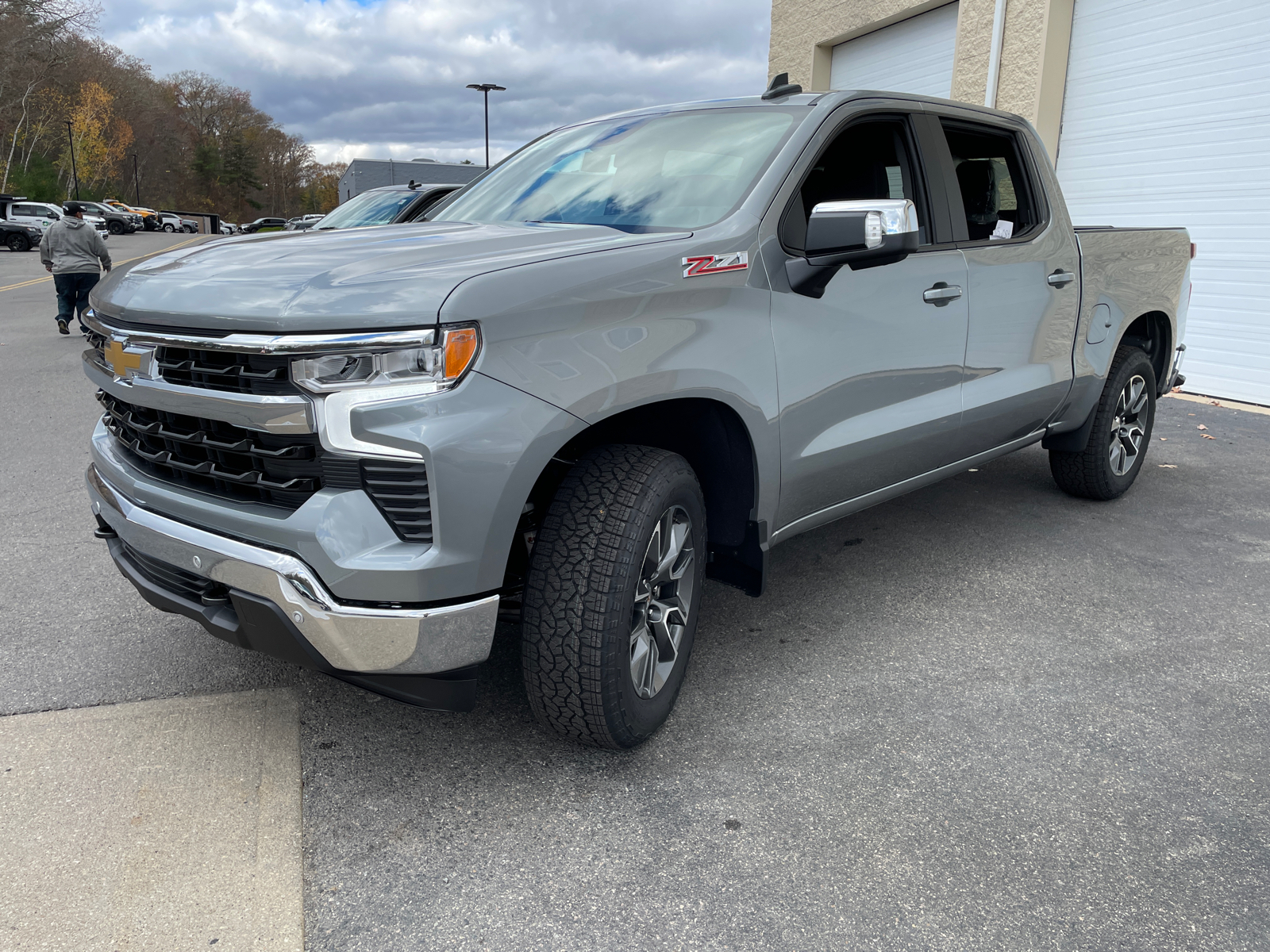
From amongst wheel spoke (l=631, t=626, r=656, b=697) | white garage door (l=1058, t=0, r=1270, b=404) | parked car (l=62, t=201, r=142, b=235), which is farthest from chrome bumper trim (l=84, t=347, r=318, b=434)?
parked car (l=62, t=201, r=142, b=235)

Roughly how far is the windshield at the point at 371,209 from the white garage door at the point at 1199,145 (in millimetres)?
7038

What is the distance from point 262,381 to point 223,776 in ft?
3.65

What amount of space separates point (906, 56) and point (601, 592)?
12.4m

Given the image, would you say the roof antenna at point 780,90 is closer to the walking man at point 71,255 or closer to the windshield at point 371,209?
the windshield at point 371,209

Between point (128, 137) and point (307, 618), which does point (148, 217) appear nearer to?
point (128, 137)

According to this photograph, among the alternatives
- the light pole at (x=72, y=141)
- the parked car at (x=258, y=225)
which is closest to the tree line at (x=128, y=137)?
the light pole at (x=72, y=141)

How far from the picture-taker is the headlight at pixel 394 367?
6.81 ft

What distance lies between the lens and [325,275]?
2217 millimetres

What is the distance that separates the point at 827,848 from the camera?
2.29 meters

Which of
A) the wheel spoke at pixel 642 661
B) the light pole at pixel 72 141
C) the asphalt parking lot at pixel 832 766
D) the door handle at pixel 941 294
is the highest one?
the light pole at pixel 72 141

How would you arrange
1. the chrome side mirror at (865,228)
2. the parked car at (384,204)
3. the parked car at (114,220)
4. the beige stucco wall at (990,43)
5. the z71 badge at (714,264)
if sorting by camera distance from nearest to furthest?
1. the z71 badge at (714,264)
2. the chrome side mirror at (865,228)
3. the parked car at (384,204)
4. the beige stucco wall at (990,43)
5. the parked car at (114,220)

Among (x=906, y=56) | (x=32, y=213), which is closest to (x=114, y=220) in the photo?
(x=32, y=213)

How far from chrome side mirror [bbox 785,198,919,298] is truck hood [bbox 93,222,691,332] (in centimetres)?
38

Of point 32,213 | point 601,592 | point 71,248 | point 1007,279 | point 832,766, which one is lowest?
point 832,766
